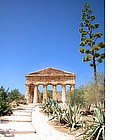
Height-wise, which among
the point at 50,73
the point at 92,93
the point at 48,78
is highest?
the point at 50,73

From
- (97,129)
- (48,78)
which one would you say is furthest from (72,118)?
(48,78)

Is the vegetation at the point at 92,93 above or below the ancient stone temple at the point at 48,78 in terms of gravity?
below

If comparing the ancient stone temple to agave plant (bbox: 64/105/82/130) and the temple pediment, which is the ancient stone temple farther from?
agave plant (bbox: 64/105/82/130)

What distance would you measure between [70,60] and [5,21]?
0.92m

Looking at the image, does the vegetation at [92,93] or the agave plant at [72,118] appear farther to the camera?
the vegetation at [92,93]

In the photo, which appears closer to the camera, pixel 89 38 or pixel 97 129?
pixel 97 129

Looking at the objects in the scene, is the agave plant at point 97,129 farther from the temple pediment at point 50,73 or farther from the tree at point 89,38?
the temple pediment at point 50,73

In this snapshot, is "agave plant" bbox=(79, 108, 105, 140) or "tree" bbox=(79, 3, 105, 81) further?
"tree" bbox=(79, 3, 105, 81)

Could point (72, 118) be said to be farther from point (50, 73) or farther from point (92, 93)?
point (50, 73)

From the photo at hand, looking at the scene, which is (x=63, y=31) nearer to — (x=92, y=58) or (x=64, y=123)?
(x=64, y=123)

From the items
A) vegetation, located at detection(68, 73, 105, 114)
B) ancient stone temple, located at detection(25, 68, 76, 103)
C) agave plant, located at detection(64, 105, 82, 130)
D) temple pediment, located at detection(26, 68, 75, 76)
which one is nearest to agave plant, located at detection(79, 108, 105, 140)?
agave plant, located at detection(64, 105, 82, 130)

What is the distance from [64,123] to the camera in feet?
12.4

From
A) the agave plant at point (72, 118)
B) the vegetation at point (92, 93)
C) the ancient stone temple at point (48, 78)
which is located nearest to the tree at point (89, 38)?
the vegetation at point (92, 93)
